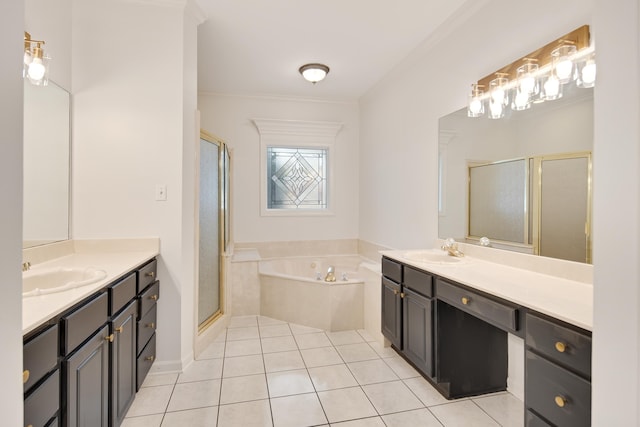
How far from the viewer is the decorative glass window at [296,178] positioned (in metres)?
4.29

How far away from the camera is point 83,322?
1226mm

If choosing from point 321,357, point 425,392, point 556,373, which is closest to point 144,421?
point 321,357

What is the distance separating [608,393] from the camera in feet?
2.83

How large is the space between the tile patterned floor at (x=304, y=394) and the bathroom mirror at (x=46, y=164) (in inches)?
45.7

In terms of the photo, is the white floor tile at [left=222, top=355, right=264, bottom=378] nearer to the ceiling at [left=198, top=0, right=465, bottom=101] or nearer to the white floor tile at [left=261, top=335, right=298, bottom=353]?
the white floor tile at [left=261, top=335, right=298, bottom=353]

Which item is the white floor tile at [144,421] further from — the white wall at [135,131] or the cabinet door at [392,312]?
the cabinet door at [392,312]

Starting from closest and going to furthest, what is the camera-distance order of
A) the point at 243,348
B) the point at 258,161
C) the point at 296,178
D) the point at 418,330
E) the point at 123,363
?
the point at 123,363 < the point at 418,330 < the point at 243,348 < the point at 258,161 < the point at 296,178

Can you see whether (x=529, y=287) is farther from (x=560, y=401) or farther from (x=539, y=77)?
(x=539, y=77)

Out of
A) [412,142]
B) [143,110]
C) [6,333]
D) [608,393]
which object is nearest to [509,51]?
[412,142]

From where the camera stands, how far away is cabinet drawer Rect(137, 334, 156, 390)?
1.92 m

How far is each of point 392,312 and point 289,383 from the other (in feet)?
2.92

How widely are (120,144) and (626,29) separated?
101 inches

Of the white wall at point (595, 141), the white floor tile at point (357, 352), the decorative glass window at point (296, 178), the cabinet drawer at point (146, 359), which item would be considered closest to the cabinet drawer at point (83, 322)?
the cabinet drawer at point (146, 359)

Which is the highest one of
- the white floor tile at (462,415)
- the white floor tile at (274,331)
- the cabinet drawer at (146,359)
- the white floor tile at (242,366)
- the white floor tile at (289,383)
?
the cabinet drawer at (146,359)
